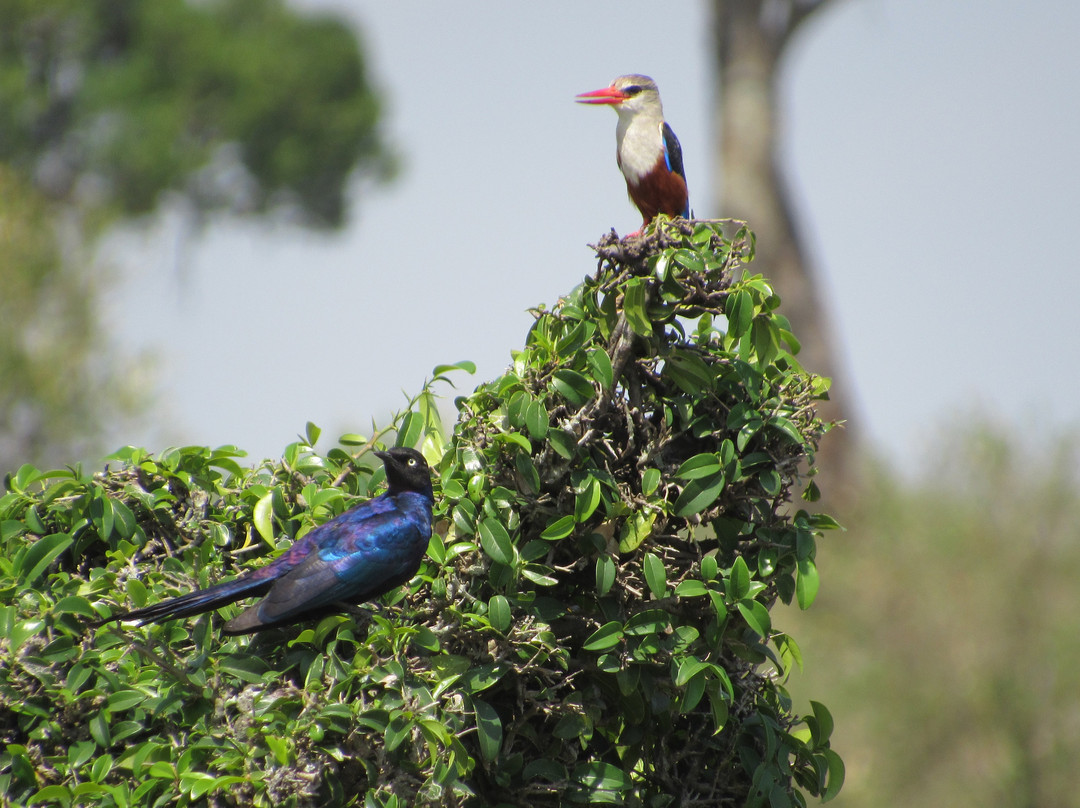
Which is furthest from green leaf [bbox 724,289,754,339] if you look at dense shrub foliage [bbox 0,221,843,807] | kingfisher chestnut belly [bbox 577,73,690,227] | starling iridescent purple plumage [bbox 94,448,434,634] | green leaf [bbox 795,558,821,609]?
kingfisher chestnut belly [bbox 577,73,690,227]

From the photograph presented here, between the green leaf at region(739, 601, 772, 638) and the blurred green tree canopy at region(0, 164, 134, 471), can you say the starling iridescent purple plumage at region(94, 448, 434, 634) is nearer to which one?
the green leaf at region(739, 601, 772, 638)

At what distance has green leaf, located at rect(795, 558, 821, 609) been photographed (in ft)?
9.09

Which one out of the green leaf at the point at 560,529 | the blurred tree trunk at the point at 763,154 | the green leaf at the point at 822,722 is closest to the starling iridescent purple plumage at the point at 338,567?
the green leaf at the point at 560,529

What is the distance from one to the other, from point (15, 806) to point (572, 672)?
140cm

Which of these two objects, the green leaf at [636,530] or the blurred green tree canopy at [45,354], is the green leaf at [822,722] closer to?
the green leaf at [636,530]

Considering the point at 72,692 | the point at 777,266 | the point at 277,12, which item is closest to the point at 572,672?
the point at 72,692

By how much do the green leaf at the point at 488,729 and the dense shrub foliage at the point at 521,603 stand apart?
0.03ft

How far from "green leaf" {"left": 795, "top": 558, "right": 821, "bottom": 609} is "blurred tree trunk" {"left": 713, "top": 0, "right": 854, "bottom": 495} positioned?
11551 millimetres

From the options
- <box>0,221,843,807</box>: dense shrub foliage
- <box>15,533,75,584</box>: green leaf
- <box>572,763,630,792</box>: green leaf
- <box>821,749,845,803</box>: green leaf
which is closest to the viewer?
<box>0,221,843,807</box>: dense shrub foliage

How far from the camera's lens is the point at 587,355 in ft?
9.09

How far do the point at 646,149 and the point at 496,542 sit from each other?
3.21 metres

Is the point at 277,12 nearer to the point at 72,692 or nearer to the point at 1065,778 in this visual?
the point at 1065,778

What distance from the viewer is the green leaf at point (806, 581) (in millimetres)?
2771

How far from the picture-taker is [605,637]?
2670 millimetres
